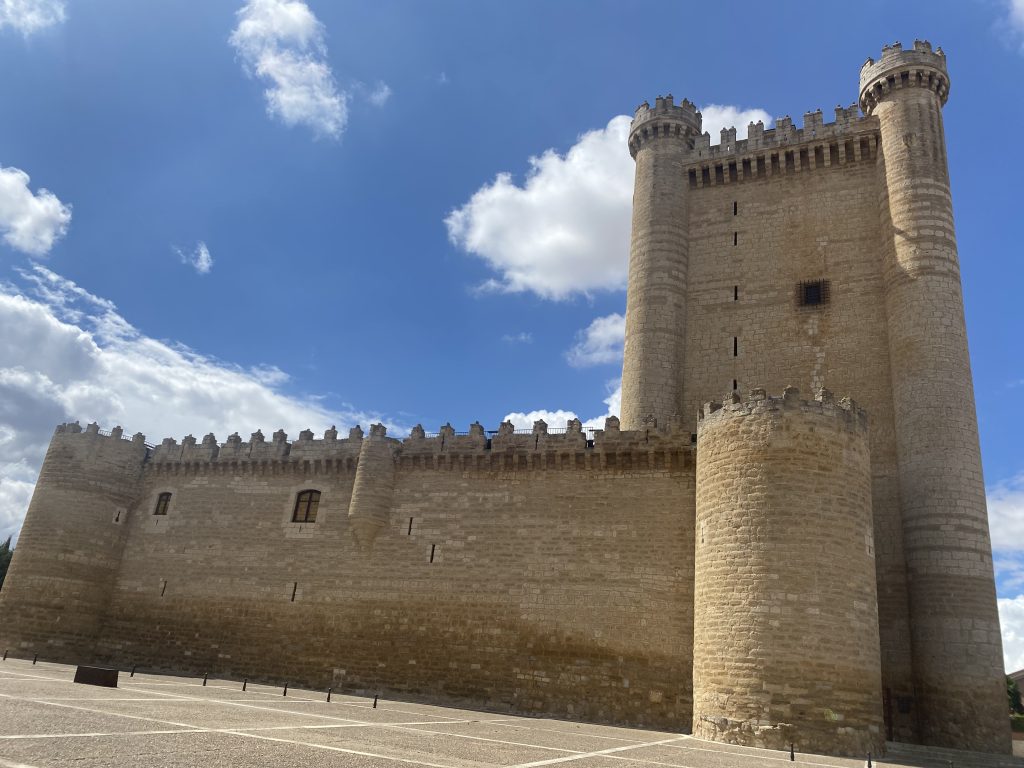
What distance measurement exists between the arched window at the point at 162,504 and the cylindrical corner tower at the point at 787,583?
1916cm

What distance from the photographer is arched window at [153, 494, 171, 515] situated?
2733 cm

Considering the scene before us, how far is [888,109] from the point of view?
25.2 metres

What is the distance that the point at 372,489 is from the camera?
23.8m

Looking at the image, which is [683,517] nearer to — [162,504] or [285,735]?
[285,735]

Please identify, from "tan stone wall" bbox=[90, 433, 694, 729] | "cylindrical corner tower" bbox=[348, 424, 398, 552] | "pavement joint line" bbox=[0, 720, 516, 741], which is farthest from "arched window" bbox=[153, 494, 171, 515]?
"pavement joint line" bbox=[0, 720, 516, 741]

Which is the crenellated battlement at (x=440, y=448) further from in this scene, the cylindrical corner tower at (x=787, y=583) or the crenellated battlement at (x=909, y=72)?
the crenellated battlement at (x=909, y=72)

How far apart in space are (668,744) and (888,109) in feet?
70.1

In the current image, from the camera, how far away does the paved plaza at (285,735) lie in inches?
336

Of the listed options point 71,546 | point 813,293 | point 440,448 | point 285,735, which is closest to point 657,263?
point 813,293

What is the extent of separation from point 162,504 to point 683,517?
1867 centimetres

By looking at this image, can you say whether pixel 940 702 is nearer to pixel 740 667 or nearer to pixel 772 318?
pixel 740 667

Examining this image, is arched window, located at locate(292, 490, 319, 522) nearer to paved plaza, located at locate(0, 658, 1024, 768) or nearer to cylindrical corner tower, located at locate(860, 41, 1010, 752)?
paved plaza, located at locate(0, 658, 1024, 768)

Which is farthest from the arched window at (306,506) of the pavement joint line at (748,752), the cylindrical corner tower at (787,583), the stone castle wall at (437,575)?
the pavement joint line at (748,752)

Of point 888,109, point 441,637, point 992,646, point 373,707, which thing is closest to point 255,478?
point 441,637
